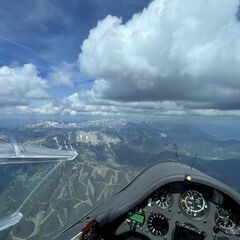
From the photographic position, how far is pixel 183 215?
6648 mm

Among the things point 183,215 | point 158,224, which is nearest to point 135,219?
point 158,224

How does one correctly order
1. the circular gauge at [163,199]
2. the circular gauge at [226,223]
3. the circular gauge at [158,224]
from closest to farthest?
1. the circular gauge at [226,223]
2. the circular gauge at [158,224]
3. the circular gauge at [163,199]

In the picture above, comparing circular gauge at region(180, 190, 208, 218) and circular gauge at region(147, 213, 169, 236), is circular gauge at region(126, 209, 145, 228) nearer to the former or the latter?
circular gauge at region(147, 213, 169, 236)

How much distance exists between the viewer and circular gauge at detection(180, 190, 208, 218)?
648 centimetres

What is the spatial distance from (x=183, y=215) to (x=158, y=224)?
53 cm

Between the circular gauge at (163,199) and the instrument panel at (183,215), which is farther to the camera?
the circular gauge at (163,199)

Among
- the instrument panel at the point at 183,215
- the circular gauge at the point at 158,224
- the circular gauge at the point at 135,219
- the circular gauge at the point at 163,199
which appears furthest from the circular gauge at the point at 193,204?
the circular gauge at the point at 135,219

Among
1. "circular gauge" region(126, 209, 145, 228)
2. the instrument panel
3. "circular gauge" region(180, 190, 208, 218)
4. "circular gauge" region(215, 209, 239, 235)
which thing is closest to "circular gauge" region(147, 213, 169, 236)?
the instrument panel

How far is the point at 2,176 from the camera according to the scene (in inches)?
4345

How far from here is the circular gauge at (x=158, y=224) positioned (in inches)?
255

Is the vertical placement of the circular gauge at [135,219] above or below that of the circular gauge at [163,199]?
below

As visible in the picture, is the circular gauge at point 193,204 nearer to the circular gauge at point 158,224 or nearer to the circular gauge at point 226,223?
the circular gauge at point 226,223

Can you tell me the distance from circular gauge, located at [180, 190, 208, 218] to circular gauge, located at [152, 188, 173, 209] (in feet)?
0.82

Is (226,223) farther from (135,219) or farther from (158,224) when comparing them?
(135,219)
